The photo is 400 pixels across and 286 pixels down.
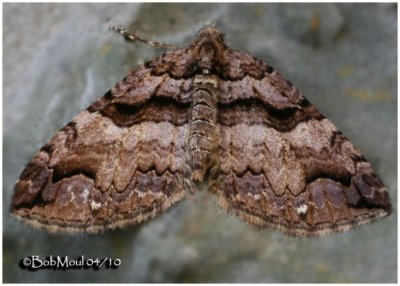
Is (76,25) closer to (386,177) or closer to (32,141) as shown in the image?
(32,141)

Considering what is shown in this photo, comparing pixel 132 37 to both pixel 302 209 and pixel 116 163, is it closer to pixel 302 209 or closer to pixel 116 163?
pixel 116 163

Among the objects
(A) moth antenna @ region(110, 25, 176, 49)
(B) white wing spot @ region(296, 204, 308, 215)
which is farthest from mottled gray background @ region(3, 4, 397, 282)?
(B) white wing spot @ region(296, 204, 308, 215)

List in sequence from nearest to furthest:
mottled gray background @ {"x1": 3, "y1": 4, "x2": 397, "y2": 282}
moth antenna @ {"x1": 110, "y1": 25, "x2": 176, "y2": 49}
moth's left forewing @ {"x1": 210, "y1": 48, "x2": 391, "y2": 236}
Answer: moth's left forewing @ {"x1": 210, "y1": 48, "x2": 391, "y2": 236}
mottled gray background @ {"x1": 3, "y1": 4, "x2": 397, "y2": 282}
moth antenna @ {"x1": 110, "y1": 25, "x2": 176, "y2": 49}

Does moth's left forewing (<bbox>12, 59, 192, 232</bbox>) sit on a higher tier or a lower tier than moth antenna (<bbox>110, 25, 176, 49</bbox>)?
lower

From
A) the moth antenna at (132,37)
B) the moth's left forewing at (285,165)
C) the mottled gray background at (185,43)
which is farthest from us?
the moth antenna at (132,37)

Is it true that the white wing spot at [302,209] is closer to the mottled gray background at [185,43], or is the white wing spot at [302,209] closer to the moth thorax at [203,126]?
the mottled gray background at [185,43]

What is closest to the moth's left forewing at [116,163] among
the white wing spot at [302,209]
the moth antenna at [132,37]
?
the moth antenna at [132,37]

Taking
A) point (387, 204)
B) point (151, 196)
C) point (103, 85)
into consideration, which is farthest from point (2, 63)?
point (387, 204)

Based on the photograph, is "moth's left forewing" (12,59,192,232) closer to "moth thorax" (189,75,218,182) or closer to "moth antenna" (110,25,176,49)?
"moth thorax" (189,75,218,182)
